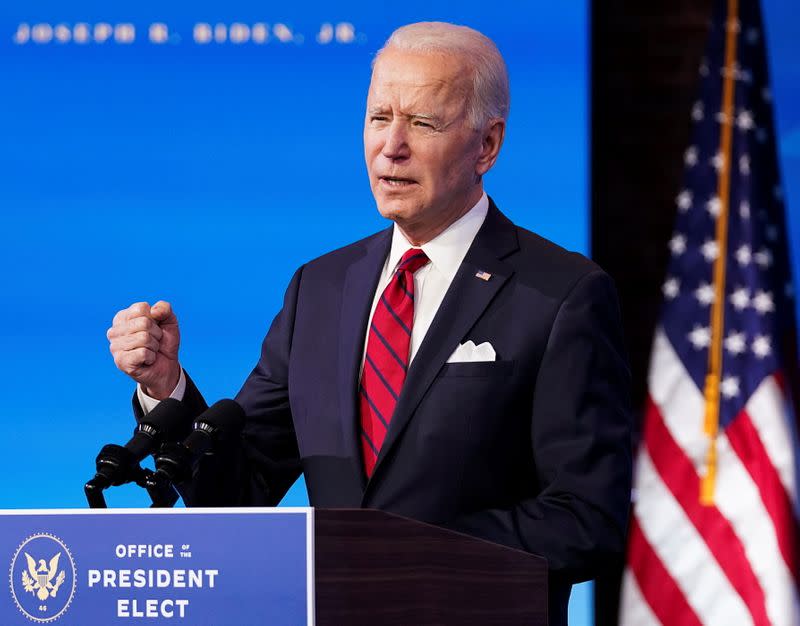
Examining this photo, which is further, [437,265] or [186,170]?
[186,170]

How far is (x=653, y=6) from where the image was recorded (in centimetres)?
404

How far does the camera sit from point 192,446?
1.64 meters

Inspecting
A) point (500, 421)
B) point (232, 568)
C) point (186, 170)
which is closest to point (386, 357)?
point (500, 421)

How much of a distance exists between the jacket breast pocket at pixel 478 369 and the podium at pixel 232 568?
19.3 inches

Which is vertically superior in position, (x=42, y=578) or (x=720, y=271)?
(x=720, y=271)

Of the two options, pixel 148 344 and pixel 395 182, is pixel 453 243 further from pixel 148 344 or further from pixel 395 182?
pixel 148 344

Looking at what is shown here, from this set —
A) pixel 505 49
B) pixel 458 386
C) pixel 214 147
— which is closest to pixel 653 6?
pixel 505 49

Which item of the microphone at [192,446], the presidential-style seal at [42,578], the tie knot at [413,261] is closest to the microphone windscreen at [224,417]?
the microphone at [192,446]

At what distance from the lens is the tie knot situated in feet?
6.82

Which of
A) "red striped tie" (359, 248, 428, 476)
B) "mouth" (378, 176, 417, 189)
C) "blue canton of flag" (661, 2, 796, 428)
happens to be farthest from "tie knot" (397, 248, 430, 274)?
"blue canton of flag" (661, 2, 796, 428)

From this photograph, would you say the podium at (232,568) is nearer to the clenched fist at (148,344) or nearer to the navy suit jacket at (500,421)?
the navy suit jacket at (500,421)

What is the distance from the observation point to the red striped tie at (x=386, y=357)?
1.97m

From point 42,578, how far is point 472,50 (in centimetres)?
116

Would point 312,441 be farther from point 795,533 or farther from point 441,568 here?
point 795,533
